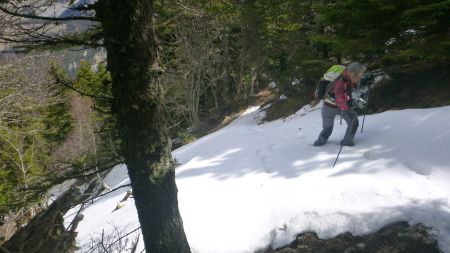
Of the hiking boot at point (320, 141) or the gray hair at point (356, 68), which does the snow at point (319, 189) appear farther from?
the gray hair at point (356, 68)

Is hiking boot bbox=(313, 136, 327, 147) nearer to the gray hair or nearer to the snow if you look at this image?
the snow

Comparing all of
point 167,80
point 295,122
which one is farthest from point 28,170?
point 295,122

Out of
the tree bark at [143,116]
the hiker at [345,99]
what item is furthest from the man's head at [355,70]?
the tree bark at [143,116]

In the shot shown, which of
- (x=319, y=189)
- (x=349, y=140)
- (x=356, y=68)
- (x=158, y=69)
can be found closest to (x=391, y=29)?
(x=356, y=68)

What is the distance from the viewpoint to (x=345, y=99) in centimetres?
687

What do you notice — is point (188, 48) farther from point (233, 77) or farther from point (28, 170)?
point (28, 170)

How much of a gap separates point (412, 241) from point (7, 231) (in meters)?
8.27

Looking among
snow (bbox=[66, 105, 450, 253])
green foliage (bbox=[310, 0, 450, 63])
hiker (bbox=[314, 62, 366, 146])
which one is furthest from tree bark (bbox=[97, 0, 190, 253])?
green foliage (bbox=[310, 0, 450, 63])

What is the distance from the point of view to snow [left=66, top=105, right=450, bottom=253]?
503 centimetres

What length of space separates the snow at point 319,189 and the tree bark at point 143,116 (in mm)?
1277

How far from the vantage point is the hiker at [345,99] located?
263 inches

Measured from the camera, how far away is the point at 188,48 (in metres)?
21.3

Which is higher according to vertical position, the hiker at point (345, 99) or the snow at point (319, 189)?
the hiker at point (345, 99)

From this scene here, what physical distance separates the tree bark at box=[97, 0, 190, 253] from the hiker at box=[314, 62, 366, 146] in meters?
3.88
